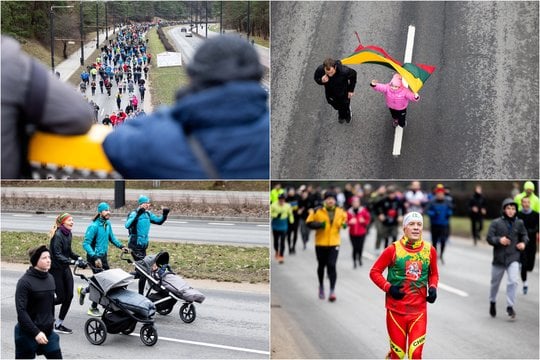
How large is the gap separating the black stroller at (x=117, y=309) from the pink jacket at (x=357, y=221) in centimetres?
557

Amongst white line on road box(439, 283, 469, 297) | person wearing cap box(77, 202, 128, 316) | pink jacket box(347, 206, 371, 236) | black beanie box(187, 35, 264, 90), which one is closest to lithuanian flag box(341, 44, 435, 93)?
person wearing cap box(77, 202, 128, 316)

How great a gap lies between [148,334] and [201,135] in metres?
3.23

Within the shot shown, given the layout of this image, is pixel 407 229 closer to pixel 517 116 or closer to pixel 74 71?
pixel 517 116

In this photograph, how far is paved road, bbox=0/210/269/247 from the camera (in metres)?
6.18

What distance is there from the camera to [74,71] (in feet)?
19.3

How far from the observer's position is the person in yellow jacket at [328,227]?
27.6ft

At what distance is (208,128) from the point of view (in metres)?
3.31

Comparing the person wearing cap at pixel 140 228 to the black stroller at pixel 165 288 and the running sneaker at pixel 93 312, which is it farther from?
the running sneaker at pixel 93 312

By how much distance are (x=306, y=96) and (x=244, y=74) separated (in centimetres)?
371

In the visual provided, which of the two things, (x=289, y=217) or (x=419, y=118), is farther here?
(x=289, y=217)

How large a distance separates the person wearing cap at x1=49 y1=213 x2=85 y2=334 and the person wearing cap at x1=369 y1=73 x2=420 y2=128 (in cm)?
254

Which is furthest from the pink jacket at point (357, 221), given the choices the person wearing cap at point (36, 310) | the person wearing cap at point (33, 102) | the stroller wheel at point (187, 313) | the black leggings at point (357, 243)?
the person wearing cap at point (33, 102)

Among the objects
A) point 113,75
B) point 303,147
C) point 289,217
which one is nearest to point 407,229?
point 303,147

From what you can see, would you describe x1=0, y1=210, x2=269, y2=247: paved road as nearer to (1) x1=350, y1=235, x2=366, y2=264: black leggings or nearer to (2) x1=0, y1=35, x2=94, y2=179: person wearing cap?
(2) x1=0, y1=35, x2=94, y2=179: person wearing cap
